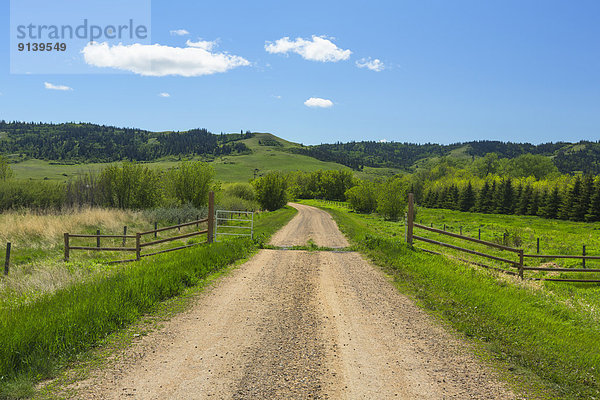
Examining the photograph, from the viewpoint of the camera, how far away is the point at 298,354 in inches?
224

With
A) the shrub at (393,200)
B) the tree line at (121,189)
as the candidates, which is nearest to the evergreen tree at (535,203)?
the shrub at (393,200)

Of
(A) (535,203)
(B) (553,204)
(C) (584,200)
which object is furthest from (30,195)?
(A) (535,203)

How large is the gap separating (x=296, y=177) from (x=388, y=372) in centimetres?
13520

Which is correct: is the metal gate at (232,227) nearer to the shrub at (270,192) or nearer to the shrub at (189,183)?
the shrub at (189,183)

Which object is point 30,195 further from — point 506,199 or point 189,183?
point 506,199

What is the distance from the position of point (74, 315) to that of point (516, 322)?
28.4 ft

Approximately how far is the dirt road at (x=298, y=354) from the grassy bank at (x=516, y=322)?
0.60 m

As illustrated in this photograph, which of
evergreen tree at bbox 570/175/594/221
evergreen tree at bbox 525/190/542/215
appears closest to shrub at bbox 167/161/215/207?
evergreen tree at bbox 570/175/594/221

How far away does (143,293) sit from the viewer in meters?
8.12

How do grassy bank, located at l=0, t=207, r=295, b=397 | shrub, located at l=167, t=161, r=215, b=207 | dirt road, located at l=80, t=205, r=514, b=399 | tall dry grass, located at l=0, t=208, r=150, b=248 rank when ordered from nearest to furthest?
dirt road, located at l=80, t=205, r=514, b=399 < grassy bank, located at l=0, t=207, r=295, b=397 < tall dry grass, located at l=0, t=208, r=150, b=248 < shrub, located at l=167, t=161, r=215, b=207

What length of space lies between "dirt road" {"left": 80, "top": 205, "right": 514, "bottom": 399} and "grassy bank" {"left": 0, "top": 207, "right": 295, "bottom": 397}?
86 centimetres

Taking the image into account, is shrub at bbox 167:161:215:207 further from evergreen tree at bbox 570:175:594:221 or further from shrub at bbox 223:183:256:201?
evergreen tree at bbox 570:175:594:221

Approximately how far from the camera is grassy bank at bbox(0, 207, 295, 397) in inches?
201

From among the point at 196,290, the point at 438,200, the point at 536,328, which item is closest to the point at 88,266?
the point at 196,290
